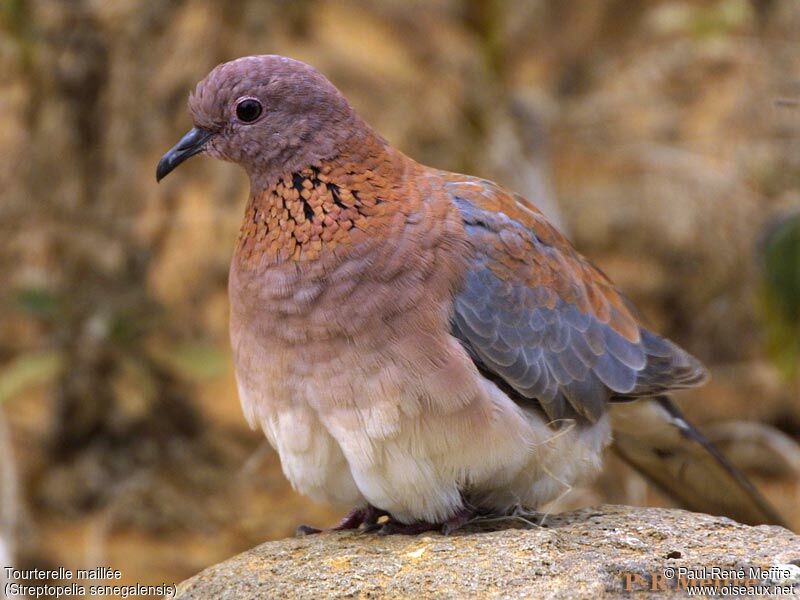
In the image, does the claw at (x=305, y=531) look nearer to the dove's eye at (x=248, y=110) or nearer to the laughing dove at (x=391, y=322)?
the laughing dove at (x=391, y=322)

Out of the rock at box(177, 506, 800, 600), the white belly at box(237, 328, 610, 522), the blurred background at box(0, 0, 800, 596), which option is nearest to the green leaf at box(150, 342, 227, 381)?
the blurred background at box(0, 0, 800, 596)

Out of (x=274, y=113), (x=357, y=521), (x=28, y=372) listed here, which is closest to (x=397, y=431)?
(x=357, y=521)

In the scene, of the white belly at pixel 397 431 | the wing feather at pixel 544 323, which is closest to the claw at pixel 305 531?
the white belly at pixel 397 431

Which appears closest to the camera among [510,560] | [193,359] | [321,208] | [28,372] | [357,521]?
[510,560]

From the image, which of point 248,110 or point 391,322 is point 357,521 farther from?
point 248,110

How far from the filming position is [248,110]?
3398mm

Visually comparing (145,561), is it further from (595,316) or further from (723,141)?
(723,141)

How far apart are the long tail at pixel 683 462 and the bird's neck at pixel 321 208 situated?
1.26 meters

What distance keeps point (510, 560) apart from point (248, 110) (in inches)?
63.4

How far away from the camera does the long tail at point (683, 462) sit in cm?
399

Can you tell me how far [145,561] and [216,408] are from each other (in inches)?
40.5

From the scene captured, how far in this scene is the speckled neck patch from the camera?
3.22m

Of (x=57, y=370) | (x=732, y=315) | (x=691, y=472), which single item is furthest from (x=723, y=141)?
(x=57, y=370)

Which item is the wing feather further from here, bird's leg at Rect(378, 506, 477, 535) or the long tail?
bird's leg at Rect(378, 506, 477, 535)
